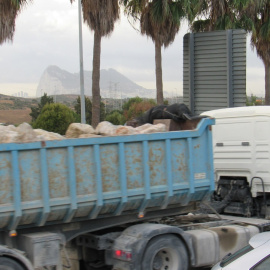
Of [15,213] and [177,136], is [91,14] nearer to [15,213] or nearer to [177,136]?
[177,136]

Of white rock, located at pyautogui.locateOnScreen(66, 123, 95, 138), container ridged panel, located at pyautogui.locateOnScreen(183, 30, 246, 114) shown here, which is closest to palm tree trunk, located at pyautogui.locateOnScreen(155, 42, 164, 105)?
container ridged panel, located at pyautogui.locateOnScreen(183, 30, 246, 114)

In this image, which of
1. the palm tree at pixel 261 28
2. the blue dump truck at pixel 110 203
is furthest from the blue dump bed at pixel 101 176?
the palm tree at pixel 261 28

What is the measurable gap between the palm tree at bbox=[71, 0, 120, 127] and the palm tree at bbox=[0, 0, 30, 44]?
9.24ft

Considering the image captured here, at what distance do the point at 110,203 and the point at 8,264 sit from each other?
1.54 m

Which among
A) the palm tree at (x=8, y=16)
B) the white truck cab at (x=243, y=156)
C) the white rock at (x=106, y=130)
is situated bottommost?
the white truck cab at (x=243, y=156)

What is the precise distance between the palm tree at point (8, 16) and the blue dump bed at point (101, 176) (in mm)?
10961

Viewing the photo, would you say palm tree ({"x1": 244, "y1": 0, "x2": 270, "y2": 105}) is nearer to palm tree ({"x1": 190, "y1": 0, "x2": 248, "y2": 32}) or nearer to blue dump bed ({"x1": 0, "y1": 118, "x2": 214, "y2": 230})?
palm tree ({"x1": 190, "y1": 0, "x2": 248, "y2": 32})

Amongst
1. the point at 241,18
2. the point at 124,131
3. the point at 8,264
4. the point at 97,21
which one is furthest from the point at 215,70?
the point at 8,264

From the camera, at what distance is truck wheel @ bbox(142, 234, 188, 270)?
22.7 feet

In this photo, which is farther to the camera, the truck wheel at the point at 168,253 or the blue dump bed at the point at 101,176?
the truck wheel at the point at 168,253

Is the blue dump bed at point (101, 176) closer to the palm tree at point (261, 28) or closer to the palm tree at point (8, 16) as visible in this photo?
the palm tree at point (8, 16)

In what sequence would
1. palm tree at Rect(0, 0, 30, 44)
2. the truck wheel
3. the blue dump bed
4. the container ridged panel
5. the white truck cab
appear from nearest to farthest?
the blue dump bed, the truck wheel, the white truck cab, the container ridged panel, palm tree at Rect(0, 0, 30, 44)

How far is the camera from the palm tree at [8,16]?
1662 cm

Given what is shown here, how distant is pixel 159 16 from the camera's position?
20188mm
